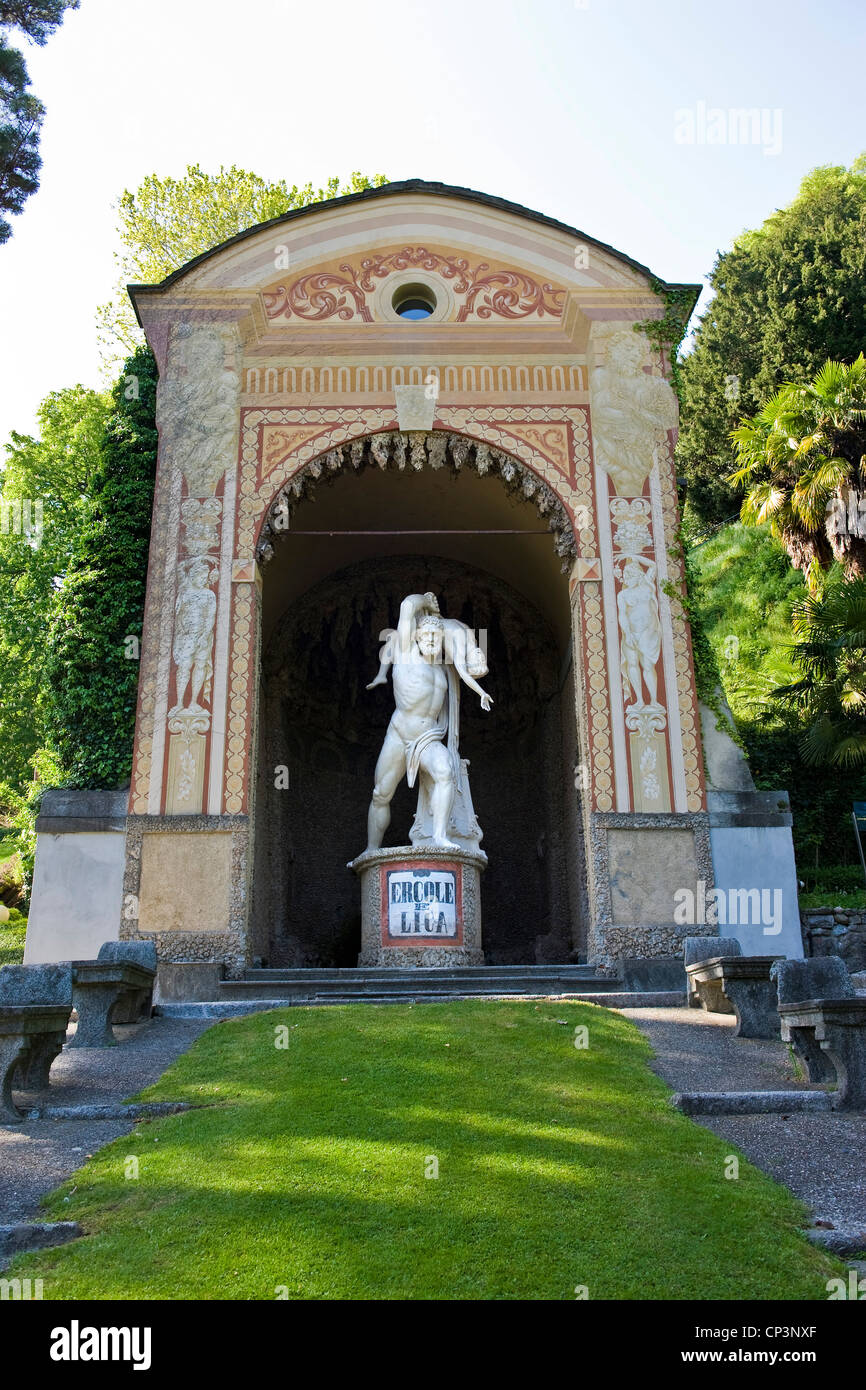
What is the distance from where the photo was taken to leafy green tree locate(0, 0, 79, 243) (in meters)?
9.73

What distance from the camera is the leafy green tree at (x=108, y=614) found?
11953 mm

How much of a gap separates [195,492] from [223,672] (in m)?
2.18

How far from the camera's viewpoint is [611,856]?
37.6ft

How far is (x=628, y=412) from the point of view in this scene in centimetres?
1313

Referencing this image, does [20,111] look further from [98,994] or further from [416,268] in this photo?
[98,994]

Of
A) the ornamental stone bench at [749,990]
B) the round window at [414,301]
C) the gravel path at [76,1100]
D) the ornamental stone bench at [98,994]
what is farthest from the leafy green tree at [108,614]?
the ornamental stone bench at [749,990]

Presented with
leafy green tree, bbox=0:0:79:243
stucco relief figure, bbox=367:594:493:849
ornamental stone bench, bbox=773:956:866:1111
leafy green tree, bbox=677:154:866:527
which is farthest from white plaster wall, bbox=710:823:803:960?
leafy green tree, bbox=677:154:866:527

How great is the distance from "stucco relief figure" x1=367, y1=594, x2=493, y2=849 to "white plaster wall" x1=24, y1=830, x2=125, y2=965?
2820 mm

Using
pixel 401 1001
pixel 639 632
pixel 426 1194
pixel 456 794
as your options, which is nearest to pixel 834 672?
pixel 639 632

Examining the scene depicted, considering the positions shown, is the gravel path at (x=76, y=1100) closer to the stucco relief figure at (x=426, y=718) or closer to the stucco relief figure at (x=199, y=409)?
the stucco relief figure at (x=426, y=718)

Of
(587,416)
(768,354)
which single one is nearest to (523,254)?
(587,416)

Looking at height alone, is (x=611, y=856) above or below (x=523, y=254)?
below

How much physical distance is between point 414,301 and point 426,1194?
11649 mm
